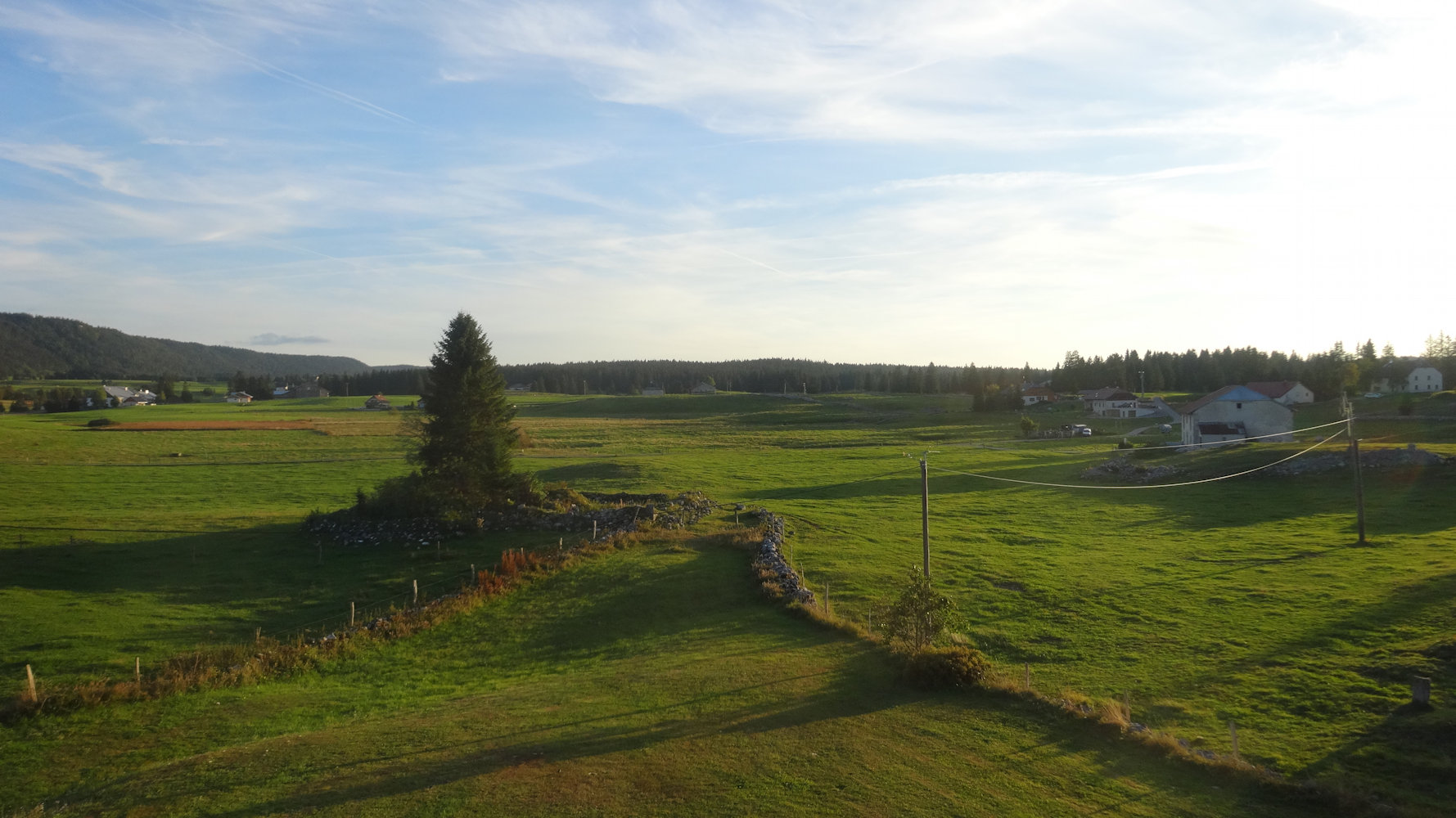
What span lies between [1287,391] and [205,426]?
121912 mm

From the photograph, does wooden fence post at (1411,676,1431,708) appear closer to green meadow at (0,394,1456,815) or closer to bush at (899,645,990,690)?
green meadow at (0,394,1456,815)

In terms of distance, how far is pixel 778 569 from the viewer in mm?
27859

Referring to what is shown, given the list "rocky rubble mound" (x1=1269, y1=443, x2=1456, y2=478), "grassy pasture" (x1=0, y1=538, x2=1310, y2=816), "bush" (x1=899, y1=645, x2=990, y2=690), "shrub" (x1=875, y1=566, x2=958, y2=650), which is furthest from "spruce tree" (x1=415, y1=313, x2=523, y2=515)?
"rocky rubble mound" (x1=1269, y1=443, x2=1456, y2=478)

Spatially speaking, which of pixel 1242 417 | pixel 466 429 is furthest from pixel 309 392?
pixel 1242 417

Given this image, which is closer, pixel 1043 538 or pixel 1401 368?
pixel 1043 538

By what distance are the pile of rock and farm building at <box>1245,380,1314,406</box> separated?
269ft

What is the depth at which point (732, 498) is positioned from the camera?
47562mm

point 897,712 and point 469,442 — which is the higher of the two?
point 469,442

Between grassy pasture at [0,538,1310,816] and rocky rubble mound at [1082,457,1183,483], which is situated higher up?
rocky rubble mound at [1082,457,1183,483]

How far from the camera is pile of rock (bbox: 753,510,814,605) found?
82.7 ft

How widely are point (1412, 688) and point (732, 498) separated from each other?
33668 mm

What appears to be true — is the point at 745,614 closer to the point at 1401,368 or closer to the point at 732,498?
the point at 732,498

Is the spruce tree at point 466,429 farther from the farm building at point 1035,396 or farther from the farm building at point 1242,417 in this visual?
the farm building at point 1035,396

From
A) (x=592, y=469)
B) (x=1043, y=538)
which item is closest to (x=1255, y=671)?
(x=1043, y=538)
